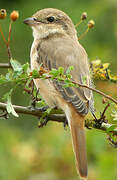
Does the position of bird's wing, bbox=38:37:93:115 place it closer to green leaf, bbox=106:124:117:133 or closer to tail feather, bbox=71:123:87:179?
tail feather, bbox=71:123:87:179

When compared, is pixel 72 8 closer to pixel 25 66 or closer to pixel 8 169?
pixel 8 169

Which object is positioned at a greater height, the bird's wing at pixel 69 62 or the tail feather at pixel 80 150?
the bird's wing at pixel 69 62

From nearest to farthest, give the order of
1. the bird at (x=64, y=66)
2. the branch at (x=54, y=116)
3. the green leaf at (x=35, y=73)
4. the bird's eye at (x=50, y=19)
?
the green leaf at (x=35, y=73), the branch at (x=54, y=116), the bird at (x=64, y=66), the bird's eye at (x=50, y=19)

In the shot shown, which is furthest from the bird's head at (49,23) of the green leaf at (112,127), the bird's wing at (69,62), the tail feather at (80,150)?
the green leaf at (112,127)

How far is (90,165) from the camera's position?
19.6 ft

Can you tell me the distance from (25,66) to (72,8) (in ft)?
14.7

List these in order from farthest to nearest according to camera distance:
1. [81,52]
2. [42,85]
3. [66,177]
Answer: [66,177] → [81,52] → [42,85]

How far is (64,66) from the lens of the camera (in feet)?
16.4

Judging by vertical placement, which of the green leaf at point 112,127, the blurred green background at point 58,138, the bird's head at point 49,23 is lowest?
the blurred green background at point 58,138

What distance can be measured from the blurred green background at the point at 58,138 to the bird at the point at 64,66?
599 millimetres

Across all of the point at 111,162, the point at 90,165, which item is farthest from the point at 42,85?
the point at 90,165

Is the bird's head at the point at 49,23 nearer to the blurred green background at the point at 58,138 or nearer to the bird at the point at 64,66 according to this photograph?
the bird at the point at 64,66

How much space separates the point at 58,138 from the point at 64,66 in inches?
46.4

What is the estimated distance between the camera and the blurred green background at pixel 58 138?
557 centimetres
